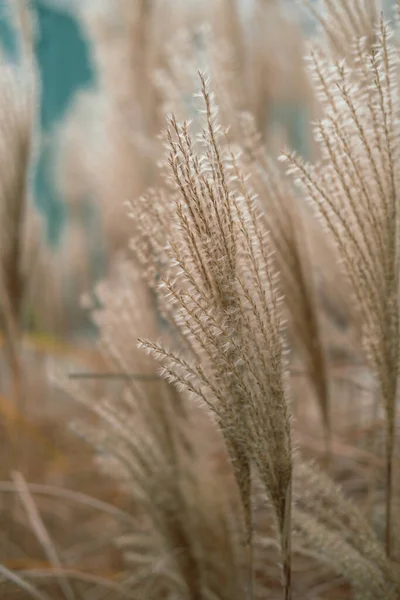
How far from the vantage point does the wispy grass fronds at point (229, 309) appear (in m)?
0.49

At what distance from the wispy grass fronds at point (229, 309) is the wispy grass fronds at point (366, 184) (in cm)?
11

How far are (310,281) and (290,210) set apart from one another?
11 cm

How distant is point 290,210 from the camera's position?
84 centimetres

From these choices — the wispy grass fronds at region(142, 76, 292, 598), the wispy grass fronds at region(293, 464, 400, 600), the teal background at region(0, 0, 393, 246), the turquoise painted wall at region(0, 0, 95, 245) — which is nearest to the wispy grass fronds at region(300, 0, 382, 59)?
the wispy grass fronds at region(142, 76, 292, 598)

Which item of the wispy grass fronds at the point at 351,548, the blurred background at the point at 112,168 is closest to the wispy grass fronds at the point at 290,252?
the blurred background at the point at 112,168

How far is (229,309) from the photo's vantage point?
1.68ft

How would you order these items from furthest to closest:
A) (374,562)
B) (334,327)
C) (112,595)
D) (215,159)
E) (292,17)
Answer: (292,17) → (334,327) → (112,595) → (374,562) → (215,159)

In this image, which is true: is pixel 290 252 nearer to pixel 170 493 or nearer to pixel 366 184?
pixel 366 184

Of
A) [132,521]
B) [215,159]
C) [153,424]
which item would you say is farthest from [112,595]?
[215,159]

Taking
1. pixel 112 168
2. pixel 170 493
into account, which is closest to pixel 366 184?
pixel 170 493

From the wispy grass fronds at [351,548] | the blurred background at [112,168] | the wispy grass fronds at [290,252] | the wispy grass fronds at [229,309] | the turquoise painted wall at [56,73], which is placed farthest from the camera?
the turquoise painted wall at [56,73]

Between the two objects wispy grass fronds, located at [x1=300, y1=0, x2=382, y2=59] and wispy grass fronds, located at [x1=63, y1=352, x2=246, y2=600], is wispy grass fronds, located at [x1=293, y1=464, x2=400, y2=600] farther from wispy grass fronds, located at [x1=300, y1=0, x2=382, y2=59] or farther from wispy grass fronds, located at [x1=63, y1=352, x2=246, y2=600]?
wispy grass fronds, located at [x1=300, y1=0, x2=382, y2=59]

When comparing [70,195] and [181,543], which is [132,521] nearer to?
[181,543]

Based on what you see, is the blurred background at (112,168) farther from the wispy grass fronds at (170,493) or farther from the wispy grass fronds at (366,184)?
the wispy grass fronds at (366,184)
